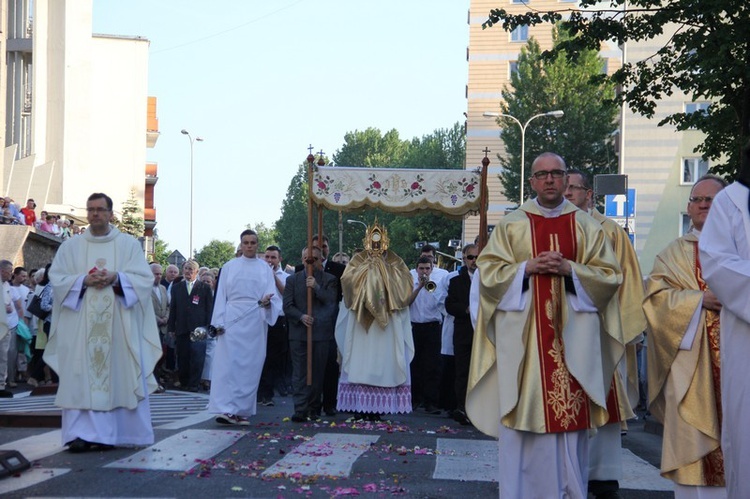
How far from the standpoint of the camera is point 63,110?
176ft

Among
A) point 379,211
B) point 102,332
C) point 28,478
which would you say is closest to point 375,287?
point 102,332

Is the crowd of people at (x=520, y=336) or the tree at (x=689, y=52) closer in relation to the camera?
the crowd of people at (x=520, y=336)

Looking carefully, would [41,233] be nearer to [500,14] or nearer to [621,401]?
[500,14]

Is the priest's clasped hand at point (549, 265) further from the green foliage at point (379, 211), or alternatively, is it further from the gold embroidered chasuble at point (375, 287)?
the green foliage at point (379, 211)

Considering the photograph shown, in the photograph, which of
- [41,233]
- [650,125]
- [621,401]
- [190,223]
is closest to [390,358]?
[621,401]

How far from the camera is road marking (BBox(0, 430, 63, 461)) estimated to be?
9.96 m

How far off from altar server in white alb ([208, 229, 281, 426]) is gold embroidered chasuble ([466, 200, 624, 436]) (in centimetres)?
629

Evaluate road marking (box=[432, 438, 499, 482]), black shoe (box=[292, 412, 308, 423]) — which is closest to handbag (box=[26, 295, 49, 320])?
black shoe (box=[292, 412, 308, 423])

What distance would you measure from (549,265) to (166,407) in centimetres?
926

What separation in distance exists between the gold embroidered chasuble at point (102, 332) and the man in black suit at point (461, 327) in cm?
446

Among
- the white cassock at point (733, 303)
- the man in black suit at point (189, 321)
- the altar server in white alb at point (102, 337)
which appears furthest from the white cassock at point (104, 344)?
the man in black suit at point (189, 321)

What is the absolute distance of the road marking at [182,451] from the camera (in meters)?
9.29

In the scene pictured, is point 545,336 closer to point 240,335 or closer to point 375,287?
point 240,335

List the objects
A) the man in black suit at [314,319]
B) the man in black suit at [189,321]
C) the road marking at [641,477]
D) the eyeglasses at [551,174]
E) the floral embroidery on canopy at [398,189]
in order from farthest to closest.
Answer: the man in black suit at [189,321] → the floral embroidery on canopy at [398,189] → the man in black suit at [314,319] → the road marking at [641,477] → the eyeglasses at [551,174]
